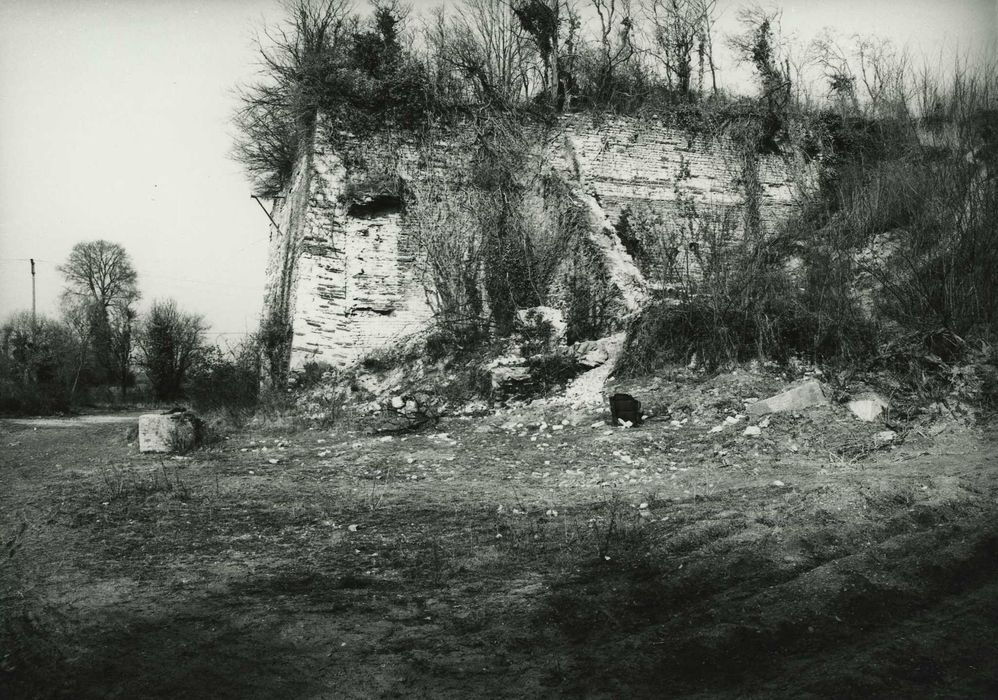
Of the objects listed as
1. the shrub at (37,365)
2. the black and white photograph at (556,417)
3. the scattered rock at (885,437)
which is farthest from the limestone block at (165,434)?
the shrub at (37,365)

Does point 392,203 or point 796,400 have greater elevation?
point 392,203

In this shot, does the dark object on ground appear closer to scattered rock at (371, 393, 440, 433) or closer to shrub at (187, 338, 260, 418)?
scattered rock at (371, 393, 440, 433)

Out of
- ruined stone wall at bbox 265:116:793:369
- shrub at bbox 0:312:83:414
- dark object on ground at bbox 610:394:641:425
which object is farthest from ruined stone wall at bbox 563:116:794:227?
shrub at bbox 0:312:83:414

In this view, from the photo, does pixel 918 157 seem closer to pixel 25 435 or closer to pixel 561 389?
pixel 561 389

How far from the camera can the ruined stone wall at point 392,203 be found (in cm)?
935

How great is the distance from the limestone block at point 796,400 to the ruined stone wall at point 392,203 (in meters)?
3.27

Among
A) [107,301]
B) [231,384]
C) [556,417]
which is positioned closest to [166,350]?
[107,301]

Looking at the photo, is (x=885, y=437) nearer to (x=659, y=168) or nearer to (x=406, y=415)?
(x=406, y=415)

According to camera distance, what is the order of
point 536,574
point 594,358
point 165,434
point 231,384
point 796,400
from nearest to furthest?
point 536,574
point 796,400
point 165,434
point 594,358
point 231,384

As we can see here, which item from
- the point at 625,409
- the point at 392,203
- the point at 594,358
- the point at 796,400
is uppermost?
the point at 392,203

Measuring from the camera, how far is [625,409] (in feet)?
21.0

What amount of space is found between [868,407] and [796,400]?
613 millimetres

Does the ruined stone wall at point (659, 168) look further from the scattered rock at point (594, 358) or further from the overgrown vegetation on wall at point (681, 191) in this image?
the scattered rock at point (594, 358)

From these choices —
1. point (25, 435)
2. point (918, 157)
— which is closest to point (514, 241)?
point (918, 157)
